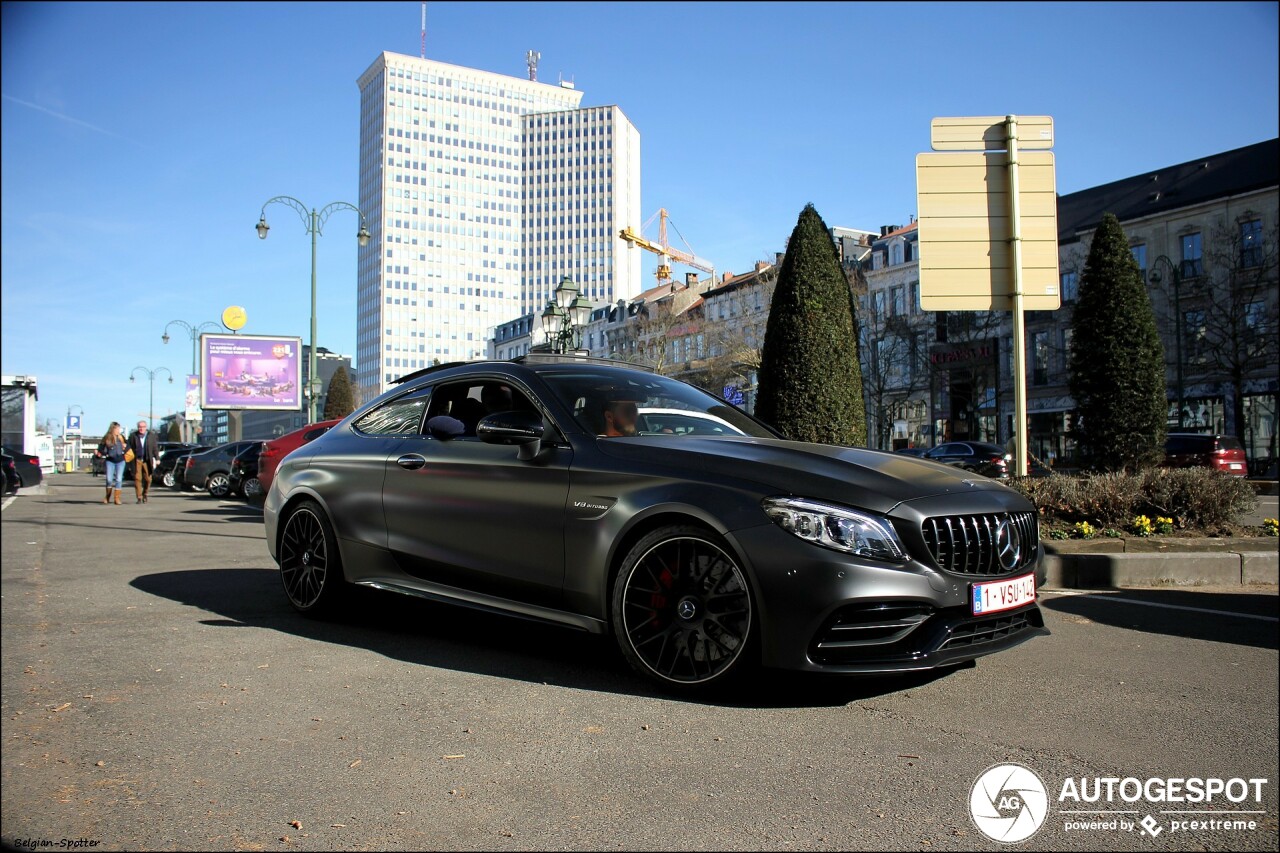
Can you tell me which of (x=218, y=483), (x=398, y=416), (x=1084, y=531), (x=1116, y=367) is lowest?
(x=218, y=483)

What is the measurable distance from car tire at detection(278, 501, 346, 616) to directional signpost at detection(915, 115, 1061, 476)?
7061 millimetres

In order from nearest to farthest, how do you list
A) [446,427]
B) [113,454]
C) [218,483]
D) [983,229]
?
[446,427] → [983,229] → [113,454] → [218,483]

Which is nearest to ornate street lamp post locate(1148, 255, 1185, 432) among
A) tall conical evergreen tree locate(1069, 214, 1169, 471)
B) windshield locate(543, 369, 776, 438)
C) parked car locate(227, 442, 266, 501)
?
tall conical evergreen tree locate(1069, 214, 1169, 471)

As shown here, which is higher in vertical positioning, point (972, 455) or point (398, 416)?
point (398, 416)

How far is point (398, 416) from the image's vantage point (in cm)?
575

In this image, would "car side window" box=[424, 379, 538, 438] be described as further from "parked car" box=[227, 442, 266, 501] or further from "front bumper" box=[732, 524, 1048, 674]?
"parked car" box=[227, 442, 266, 501]

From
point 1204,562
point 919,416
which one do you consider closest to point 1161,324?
point 919,416

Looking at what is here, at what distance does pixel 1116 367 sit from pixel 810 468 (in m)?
11.8

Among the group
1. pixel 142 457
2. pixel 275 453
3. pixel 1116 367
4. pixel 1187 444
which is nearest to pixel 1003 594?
pixel 1116 367

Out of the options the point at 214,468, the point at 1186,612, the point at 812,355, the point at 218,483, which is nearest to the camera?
the point at 1186,612

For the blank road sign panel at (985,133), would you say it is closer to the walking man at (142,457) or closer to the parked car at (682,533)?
the parked car at (682,533)

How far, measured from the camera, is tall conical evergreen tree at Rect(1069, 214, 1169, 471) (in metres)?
13.7

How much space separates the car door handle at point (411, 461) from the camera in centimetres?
521

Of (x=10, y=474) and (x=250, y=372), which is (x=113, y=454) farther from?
(x=250, y=372)
